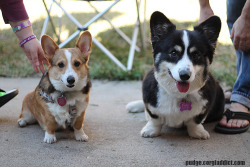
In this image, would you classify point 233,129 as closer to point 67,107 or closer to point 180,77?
point 180,77

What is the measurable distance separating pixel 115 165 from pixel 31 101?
968 millimetres

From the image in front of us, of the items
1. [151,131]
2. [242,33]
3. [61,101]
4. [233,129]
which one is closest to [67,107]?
[61,101]

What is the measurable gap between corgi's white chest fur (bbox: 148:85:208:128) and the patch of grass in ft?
5.45

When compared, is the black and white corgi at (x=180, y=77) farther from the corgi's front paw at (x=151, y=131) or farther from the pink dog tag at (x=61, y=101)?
the pink dog tag at (x=61, y=101)

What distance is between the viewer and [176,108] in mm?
2230

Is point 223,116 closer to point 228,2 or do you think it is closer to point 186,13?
point 228,2

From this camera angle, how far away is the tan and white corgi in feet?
7.02

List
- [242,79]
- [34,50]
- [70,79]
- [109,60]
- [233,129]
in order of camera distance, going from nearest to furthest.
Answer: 1. [70,79]
2. [34,50]
3. [233,129]
4. [242,79]
5. [109,60]

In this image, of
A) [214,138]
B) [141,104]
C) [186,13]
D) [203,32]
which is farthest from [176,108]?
[186,13]

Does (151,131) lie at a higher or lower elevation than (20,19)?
lower

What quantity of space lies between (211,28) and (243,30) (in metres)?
0.36

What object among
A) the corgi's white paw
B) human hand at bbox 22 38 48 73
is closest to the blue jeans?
human hand at bbox 22 38 48 73

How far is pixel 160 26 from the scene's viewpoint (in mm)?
2207

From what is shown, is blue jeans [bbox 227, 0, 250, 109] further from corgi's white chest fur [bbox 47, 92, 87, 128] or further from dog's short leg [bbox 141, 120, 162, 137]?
corgi's white chest fur [bbox 47, 92, 87, 128]
